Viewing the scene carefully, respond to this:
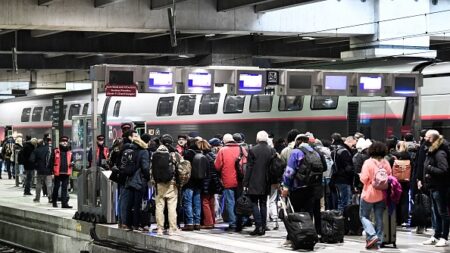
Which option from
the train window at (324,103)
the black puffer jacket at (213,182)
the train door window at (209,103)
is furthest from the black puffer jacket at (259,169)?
the train door window at (209,103)

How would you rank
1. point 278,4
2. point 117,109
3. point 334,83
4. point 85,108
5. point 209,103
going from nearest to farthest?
point 334,83
point 278,4
point 209,103
point 117,109
point 85,108

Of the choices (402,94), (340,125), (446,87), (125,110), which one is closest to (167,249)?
(402,94)

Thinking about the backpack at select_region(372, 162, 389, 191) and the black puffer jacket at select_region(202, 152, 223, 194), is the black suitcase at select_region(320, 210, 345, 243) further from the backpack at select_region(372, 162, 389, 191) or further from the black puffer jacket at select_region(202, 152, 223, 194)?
the black puffer jacket at select_region(202, 152, 223, 194)

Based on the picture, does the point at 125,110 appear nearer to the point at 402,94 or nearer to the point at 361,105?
the point at 361,105

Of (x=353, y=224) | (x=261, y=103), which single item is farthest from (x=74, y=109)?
(x=353, y=224)

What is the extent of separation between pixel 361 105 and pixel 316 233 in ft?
42.2

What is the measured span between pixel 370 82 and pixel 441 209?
22.0 feet

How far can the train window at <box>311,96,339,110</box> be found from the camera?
90.5 feet

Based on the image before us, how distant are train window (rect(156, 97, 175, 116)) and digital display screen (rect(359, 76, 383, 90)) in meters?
15.2

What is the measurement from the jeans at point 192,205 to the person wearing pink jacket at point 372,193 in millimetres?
4119

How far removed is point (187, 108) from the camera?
1337 inches

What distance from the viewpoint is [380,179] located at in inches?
539

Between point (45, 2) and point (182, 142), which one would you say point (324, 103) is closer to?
point (45, 2)

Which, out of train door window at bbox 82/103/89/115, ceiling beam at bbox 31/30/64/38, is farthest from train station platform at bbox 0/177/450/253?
train door window at bbox 82/103/89/115
